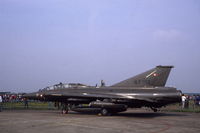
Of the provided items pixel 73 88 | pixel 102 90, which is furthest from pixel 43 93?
pixel 102 90

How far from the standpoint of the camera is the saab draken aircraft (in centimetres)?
1773

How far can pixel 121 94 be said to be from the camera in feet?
60.2

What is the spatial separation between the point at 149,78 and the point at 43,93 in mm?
7839

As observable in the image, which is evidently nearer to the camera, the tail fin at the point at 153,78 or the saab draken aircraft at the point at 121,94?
the saab draken aircraft at the point at 121,94

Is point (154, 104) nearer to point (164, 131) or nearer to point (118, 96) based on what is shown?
point (118, 96)

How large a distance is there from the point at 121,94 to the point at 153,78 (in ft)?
8.77

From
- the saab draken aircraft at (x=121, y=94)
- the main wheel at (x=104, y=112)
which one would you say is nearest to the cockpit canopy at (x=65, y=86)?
the saab draken aircraft at (x=121, y=94)

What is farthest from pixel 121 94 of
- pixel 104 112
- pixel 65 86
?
pixel 65 86

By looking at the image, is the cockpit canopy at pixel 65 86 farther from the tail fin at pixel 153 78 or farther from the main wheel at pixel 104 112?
the tail fin at pixel 153 78

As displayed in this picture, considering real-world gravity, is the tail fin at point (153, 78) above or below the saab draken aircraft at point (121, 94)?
above

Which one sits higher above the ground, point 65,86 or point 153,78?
point 153,78

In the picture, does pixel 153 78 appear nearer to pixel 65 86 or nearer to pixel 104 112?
pixel 104 112

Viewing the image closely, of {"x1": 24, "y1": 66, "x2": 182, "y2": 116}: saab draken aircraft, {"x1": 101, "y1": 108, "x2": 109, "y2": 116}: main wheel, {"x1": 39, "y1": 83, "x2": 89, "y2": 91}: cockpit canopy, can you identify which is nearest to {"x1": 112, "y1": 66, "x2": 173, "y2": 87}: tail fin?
{"x1": 24, "y1": 66, "x2": 182, "y2": 116}: saab draken aircraft

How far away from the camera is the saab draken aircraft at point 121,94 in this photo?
1773cm
